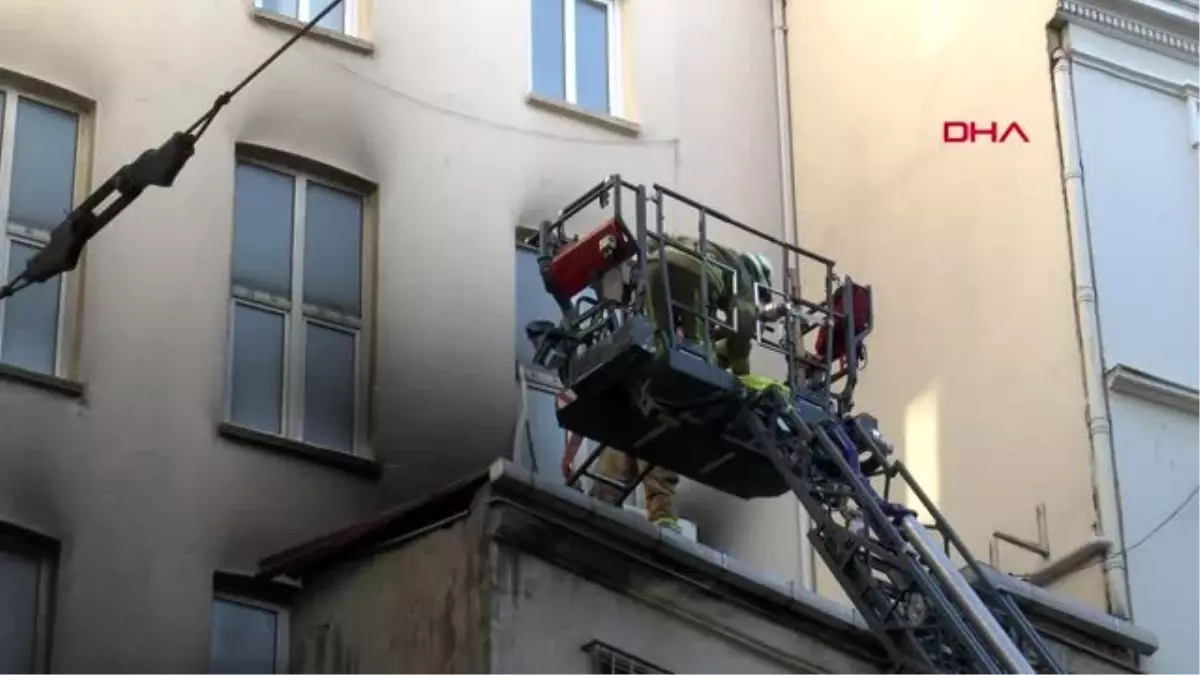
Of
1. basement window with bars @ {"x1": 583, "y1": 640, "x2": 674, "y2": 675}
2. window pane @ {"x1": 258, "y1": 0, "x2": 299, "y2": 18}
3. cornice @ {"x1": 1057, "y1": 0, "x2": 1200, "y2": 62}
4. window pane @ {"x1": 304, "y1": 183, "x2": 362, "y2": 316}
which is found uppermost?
cornice @ {"x1": 1057, "y1": 0, "x2": 1200, "y2": 62}

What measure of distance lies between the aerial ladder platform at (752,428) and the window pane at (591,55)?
167 inches

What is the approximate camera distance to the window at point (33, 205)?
55.3ft

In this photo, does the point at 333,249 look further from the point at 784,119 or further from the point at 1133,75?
the point at 1133,75

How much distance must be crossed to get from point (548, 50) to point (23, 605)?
7422 millimetres

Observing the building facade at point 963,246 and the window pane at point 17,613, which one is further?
the building facade at point 963,246

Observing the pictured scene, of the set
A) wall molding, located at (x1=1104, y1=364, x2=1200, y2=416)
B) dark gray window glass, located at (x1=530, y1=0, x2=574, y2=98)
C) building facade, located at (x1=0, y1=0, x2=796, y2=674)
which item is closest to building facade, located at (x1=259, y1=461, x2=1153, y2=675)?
building facade, located at (x1=0, y1=0, x2=796, y2=674)

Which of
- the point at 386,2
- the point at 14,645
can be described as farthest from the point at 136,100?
the point at 14,645

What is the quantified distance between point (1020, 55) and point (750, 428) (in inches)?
225

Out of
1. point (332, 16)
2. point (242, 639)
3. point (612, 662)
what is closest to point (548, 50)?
point (332, 16)

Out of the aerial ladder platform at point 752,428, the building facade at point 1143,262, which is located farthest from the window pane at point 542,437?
the building facade at point 1143,262

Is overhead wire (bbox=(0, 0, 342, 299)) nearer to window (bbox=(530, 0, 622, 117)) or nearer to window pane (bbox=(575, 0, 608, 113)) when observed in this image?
window (bbox=(530, 0, 622, 117))

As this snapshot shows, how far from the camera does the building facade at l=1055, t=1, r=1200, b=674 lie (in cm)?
1817

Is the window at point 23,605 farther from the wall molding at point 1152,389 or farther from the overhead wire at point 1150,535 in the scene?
the wall molding at point 1152,389

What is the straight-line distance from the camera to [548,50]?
20.9m
